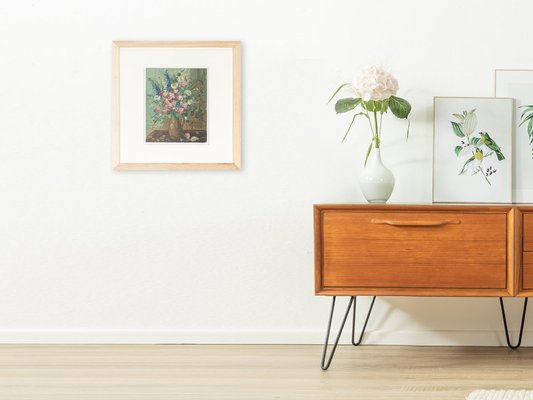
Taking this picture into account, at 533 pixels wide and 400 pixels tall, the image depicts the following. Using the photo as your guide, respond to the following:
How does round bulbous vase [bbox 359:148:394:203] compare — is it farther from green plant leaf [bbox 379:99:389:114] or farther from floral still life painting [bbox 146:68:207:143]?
floral still life painting [bbox 146:68:207:143]

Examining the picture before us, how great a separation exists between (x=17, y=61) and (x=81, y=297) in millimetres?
1108

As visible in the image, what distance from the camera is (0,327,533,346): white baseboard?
9.88ft

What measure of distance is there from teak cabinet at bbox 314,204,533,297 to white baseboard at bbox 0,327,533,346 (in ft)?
1.75

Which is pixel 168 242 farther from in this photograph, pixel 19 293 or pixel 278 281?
pixel 19 293

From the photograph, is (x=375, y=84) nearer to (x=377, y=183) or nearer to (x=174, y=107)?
(x=377, y=183)

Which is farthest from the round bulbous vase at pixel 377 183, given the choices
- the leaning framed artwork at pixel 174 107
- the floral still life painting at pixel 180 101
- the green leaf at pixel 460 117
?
the floral still life painting at pixel 180 101

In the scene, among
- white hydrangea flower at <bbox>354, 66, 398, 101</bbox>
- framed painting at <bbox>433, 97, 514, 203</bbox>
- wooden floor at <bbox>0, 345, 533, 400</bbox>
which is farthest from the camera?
framed painting at <bbox>433, 97, 514, 203</bbox>

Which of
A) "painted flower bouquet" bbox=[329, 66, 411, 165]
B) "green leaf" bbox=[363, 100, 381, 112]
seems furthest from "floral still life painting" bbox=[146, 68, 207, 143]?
"green leaf" bbox=[363, 100, 381, 112]

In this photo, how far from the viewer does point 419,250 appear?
2549mm

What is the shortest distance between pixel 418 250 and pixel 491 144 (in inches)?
29.3

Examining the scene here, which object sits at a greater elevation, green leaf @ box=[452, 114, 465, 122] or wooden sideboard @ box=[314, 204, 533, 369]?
green leaf @ box=[452, 114, 465, 122]

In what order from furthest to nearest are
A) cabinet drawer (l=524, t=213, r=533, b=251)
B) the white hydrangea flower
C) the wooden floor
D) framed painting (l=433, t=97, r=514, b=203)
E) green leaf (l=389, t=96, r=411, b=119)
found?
framed painting (l=433, t=97, r=514, b=203)
green leaf (l=389, t=96, r=411, b=119)
the white hydrangea flower
cabinet drawer (l=524, t=213, r=533, b=251)
the wooden floor

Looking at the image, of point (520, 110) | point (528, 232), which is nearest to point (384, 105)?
point (520, 110)

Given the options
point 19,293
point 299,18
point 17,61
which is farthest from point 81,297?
point 299,18
